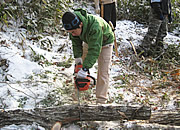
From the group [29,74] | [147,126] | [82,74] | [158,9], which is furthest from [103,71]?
[158,9]

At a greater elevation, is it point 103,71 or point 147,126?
point 103,71

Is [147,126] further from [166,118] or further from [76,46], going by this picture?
[76,46]

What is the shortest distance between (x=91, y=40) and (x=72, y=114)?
0.87 metres

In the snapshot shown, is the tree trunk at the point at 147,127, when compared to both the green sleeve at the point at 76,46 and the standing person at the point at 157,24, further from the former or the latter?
the standing person at the point at 157,24

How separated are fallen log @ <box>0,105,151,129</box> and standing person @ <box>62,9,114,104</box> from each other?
16.4 inches

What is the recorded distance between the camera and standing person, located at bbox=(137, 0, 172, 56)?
4.18 m

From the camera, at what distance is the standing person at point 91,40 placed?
2002 millimetres

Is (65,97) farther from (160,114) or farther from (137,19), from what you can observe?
(137,19)

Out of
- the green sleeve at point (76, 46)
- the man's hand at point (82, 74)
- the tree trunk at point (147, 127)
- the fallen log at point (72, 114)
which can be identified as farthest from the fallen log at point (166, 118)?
Result: the green sleeve at point (76, 46)

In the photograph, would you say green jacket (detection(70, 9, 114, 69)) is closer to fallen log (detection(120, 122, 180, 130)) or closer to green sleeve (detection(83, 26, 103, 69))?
green sleeve (detection(83, 26, 103, 69))

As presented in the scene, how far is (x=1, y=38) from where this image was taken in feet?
12.5

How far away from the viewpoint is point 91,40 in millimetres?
2105

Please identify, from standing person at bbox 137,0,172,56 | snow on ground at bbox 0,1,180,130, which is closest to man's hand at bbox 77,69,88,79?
snow on ground at bbox 0,1,180,130

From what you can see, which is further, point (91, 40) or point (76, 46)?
point (76, 46)
